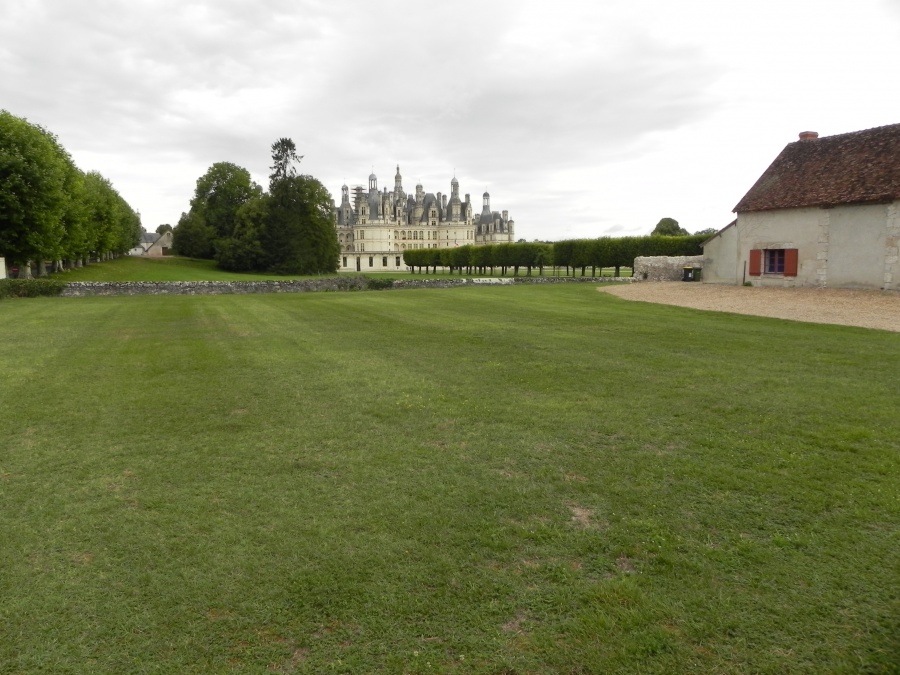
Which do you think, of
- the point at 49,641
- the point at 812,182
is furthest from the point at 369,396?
the point at 812,182

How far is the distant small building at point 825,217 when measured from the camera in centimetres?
2308

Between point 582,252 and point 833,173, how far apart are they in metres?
26.1

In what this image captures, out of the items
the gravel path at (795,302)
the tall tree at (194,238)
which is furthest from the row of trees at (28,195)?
the tall tree at (194,238)

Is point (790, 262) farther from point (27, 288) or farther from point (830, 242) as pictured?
point (27, 288)

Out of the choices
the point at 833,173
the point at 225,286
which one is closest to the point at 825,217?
the point at 833,173

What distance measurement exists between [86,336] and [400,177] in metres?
111

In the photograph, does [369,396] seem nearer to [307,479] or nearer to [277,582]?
[307,479]

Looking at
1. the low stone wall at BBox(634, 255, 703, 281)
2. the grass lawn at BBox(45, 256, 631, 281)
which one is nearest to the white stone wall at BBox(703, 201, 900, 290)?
the low stone wall at BBox(634, 255, 703, 281)

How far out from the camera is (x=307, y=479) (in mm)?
4984

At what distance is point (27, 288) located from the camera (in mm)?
29344

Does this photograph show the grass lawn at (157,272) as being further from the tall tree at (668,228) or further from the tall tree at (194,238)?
the tall tree at (668,228)

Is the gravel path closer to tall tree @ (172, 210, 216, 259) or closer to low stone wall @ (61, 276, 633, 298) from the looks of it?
low stone wall @ (61, 276, 633, 298)

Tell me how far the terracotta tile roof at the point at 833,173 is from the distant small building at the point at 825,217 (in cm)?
4

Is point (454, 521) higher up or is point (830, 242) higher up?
point (830, 242)
